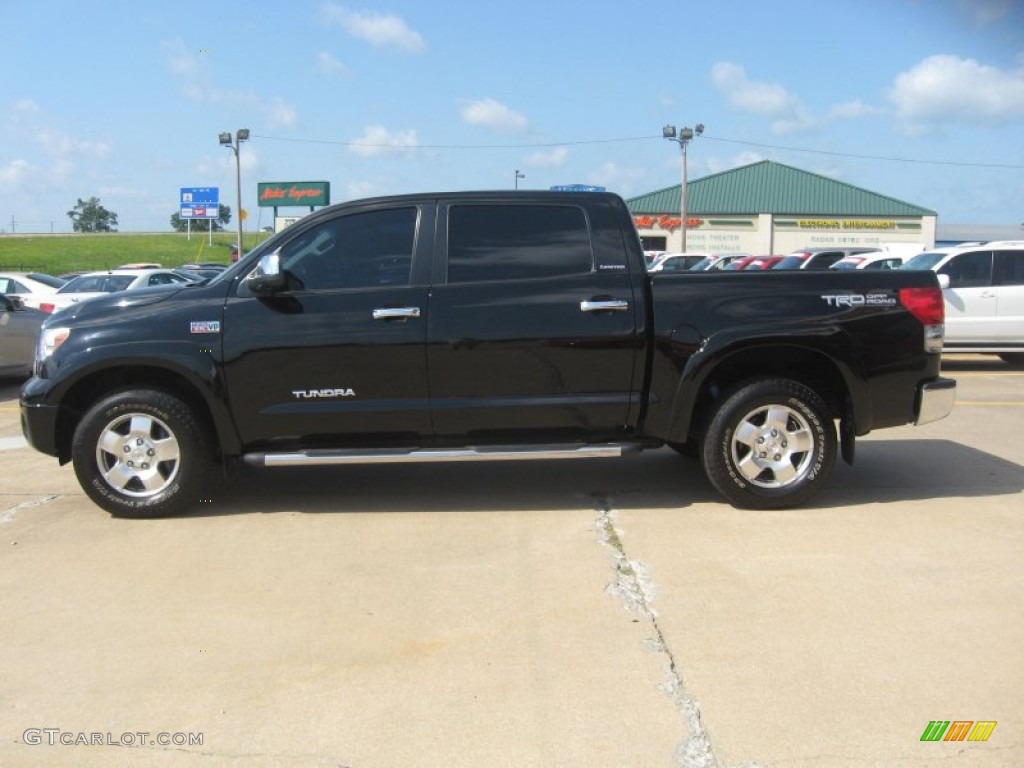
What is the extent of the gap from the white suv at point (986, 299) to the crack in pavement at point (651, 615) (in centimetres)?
909

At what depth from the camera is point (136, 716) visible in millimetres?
3299

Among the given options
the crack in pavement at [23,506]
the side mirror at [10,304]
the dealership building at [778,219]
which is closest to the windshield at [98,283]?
the side mirror at [10,304]

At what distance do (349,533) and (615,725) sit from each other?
8.36ft

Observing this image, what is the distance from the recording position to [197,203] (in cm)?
7438

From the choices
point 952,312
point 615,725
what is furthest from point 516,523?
point 952,312

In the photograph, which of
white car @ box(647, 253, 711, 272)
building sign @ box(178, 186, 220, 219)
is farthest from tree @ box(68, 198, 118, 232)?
white car @ box(647, 253, 711, 272)

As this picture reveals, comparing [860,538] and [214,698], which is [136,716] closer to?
[214,698]

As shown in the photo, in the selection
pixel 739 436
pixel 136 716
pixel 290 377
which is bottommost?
pixel 136 716

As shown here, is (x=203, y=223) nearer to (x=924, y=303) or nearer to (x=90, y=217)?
(x=90, y=217)

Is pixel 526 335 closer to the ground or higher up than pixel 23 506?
higher up

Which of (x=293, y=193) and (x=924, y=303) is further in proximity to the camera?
(x=293, y=193)

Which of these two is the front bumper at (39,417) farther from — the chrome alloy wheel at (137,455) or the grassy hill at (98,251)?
the grassy hill at (98,251)

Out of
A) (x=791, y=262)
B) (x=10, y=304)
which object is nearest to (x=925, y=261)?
(x=791, y=262)

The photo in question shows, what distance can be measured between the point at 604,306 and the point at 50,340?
11.3 ft
